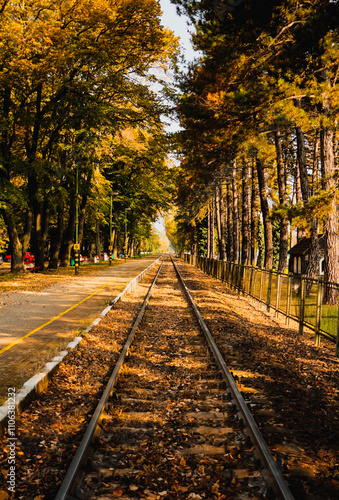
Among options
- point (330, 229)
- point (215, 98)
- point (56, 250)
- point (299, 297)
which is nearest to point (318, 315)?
point (299, 297)

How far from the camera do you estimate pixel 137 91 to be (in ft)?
76.5

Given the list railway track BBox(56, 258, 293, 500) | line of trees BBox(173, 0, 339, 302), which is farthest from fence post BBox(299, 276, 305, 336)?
railway track BBox(56, 258, 293, 500)

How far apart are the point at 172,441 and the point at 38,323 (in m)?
7.22

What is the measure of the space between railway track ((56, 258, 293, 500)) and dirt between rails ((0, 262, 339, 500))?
210 millimetres

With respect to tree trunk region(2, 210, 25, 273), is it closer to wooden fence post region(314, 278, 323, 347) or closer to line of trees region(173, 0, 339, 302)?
line of trees region(173, 0, 339, 302)

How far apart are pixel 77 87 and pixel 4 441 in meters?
20.8

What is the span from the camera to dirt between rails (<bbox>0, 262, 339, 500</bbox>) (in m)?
4.05

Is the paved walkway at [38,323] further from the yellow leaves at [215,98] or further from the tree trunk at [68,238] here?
the tree trunk at [68,238]

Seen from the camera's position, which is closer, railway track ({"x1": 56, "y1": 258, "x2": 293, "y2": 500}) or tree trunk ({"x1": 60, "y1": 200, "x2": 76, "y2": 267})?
railway track ({"x1": 56, "y1": 258, "x2": 293, "y2": 500})

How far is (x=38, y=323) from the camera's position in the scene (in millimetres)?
11117

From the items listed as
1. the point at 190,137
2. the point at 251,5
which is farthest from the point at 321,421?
the point at 190,137

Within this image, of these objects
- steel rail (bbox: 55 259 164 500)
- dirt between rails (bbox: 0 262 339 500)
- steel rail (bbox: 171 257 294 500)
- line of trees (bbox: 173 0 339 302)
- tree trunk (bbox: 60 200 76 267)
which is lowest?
dirt between rails (bbox: 0 262 339 500)

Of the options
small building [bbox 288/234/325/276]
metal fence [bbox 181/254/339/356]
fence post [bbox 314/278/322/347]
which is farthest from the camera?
small building [bbox 288/234/325/276]

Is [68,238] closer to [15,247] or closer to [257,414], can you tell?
[15,247]
